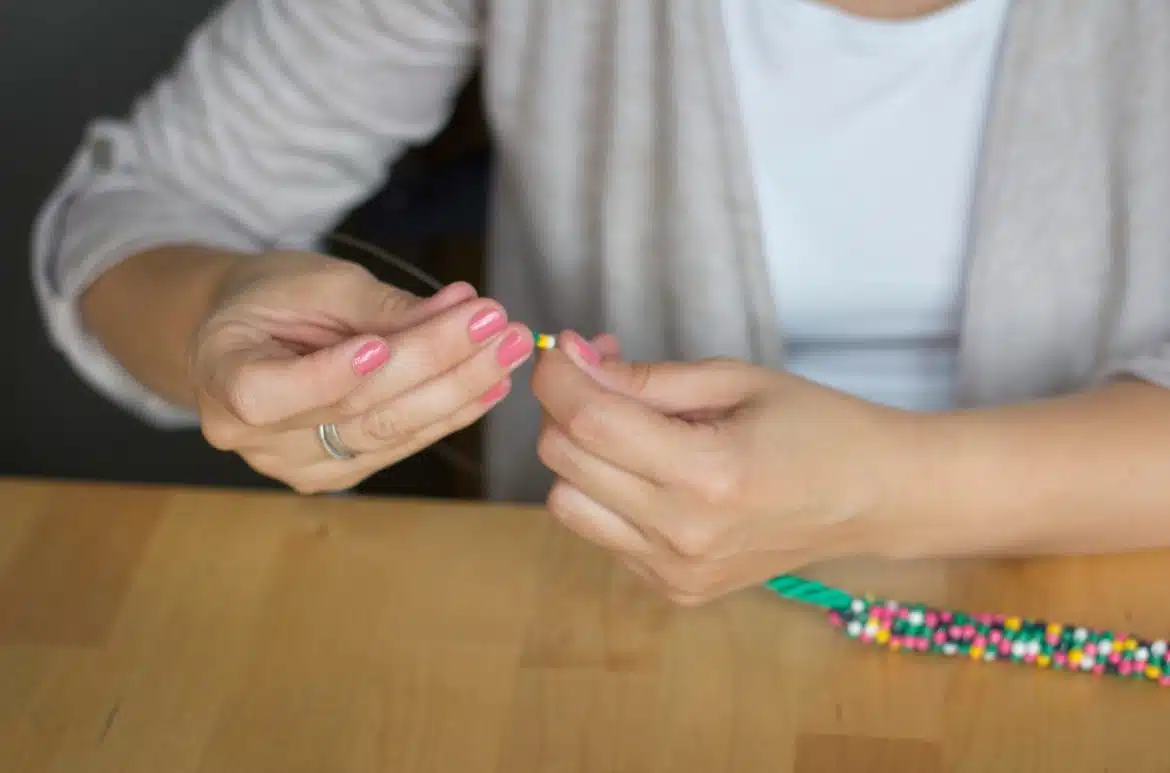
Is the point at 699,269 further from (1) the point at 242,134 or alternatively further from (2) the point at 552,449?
(1) the point at 242,134

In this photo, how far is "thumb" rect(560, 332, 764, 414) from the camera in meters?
0.61

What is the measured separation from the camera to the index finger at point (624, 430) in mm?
583

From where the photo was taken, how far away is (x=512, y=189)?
911 millimetres

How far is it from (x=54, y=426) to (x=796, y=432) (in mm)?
1050

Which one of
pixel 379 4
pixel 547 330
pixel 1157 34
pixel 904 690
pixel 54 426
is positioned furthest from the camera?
pixel 54 426

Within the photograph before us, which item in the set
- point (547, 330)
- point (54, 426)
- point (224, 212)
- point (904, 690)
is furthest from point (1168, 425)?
point (54, 426)

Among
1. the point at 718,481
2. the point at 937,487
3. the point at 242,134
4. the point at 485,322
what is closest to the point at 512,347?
the point at 485,322

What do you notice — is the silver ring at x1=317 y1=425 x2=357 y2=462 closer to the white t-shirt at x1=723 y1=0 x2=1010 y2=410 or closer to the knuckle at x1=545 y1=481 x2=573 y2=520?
the knuckle at x1=545 y1=481 x2=573 y2=520

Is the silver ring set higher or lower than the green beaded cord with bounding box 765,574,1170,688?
lower

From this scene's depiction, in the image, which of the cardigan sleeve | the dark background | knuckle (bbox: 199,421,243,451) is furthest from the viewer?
the dark background

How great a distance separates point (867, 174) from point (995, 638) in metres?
0.32

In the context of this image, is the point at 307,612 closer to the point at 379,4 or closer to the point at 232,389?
the point at 232,389

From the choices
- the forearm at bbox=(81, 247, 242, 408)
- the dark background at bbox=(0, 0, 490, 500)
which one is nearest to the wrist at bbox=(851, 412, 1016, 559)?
the forearm at bbox=(81, 247, 242, 408)

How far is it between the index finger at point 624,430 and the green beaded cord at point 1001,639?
115 millimetres
